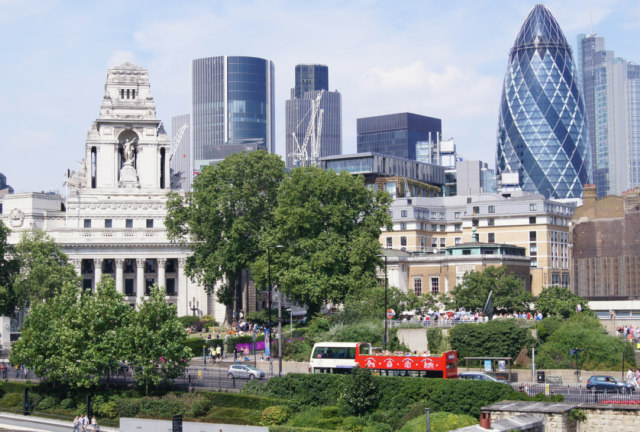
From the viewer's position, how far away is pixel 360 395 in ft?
197

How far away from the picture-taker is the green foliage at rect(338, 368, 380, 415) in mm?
60094

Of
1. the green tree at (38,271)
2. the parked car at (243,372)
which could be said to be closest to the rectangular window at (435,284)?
Answer: the green tree at (38,271)

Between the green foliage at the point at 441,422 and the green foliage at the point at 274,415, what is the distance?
8336 mm

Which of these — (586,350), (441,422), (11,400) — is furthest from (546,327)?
A: (11,400)

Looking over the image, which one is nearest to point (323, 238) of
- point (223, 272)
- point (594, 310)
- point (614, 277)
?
point (223, 272)

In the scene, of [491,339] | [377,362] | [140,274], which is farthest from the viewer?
[140,274]

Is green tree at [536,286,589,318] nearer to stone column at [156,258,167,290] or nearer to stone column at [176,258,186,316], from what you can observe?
stone column at [176,258,186,316]

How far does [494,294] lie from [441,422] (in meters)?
40.6

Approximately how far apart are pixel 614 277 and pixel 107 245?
59.3m

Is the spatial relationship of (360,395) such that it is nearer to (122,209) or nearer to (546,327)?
(546,327)

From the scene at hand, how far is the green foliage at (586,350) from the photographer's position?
74.4m

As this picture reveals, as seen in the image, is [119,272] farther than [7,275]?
Yes

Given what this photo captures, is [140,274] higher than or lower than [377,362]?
higher

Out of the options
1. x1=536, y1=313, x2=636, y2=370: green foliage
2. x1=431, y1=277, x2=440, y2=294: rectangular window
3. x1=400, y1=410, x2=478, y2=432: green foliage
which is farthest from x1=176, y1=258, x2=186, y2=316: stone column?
x1=400, y1=410, x2=478, y2=432: green foliage
